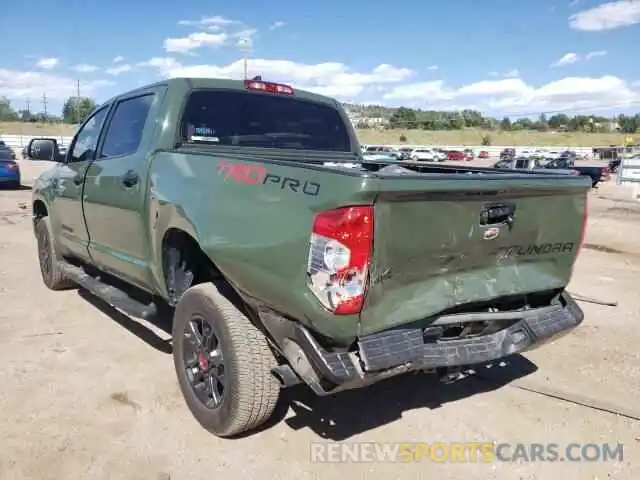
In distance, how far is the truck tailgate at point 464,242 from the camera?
274 centimetres

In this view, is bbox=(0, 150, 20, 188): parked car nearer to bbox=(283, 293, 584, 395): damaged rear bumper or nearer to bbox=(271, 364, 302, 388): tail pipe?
bbox=(271, 364, 302, 388): tail pipe

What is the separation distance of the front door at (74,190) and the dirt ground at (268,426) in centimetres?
72

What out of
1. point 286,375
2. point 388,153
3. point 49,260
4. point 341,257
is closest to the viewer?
point 341,257

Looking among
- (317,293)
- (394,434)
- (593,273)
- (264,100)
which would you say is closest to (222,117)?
(264,100)

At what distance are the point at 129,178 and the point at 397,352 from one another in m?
2.39

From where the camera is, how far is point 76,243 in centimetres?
546

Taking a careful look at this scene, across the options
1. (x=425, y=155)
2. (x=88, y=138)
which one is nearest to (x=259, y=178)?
(x=88, y=138)

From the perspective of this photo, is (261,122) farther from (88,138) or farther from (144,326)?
(144,326)

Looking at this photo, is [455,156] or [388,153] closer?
[388,153]

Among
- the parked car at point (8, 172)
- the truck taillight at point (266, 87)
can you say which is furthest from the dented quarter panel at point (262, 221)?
the parked car at point (8, 172)

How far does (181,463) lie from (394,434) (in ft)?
3.97

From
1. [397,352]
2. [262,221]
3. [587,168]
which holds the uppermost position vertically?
[262,221]

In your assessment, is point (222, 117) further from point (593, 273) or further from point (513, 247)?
point (593, 273)

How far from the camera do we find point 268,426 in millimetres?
3588
